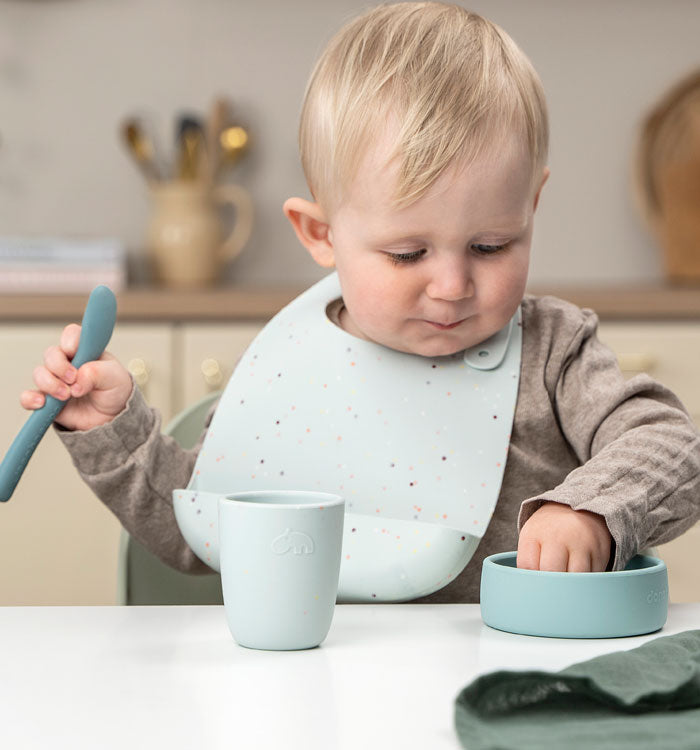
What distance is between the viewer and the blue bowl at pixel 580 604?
67 cm

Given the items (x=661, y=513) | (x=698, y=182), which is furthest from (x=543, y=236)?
(x=661, y=513)

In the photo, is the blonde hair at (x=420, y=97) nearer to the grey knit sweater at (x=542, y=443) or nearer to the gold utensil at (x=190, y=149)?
the grey knit sweater at (x=542, y=443)

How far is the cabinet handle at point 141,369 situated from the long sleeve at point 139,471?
0.91m

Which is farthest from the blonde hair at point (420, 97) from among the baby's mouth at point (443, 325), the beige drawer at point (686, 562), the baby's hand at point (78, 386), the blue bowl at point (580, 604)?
the beige drawer at point (686, 562)

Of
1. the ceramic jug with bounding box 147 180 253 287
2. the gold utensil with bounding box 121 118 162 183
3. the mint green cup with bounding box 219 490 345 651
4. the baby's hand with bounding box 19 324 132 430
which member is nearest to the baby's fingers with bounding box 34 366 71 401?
the baby's hand with bounding box 19 324 132 430

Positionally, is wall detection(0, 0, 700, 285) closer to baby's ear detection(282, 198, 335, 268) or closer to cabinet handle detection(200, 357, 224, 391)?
cabinet handle detection(200, 357, 224, 391)

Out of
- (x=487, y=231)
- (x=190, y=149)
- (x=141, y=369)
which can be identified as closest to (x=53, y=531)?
(x=141, y=369)

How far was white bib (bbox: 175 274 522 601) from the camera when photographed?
38.9 inches

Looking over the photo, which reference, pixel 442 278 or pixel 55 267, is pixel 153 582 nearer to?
pixel 442 278

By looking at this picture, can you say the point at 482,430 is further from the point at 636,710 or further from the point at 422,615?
the point at 636,710

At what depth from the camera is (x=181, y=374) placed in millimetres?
1963

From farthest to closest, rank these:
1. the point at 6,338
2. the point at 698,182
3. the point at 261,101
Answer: the point at 261,101
the point at 698,182
the point at 6,338

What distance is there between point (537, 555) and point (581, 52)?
6.66 ft

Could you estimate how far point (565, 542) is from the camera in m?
0.74
